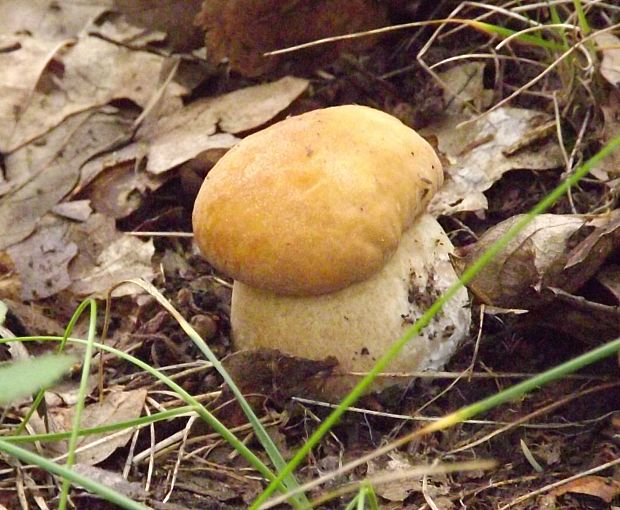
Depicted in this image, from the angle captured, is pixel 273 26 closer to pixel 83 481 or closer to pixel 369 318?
pixel 369 318

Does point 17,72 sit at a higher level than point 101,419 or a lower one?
higher

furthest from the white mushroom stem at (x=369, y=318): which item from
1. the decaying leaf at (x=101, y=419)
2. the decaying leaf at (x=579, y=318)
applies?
the decaying leaf at (x=101, y=419)

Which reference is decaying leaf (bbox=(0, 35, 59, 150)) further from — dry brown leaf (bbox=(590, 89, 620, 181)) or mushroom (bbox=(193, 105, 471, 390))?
dry brown leaf (bbox=(590, 89, 620, 181))

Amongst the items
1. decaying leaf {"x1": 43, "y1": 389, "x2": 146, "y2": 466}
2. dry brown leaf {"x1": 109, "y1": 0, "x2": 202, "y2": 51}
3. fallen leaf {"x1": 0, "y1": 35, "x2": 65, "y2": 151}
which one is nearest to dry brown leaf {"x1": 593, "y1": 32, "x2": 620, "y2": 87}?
dry brown leaf {"x1": 109, "y1": 0, "x2": 202, "y2": 51}

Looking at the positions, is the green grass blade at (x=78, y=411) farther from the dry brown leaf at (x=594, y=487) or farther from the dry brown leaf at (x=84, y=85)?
the dry brown leaf at (x=84, y=85)

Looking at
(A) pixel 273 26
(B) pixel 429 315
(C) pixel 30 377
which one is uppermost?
(C) pixel 30 377

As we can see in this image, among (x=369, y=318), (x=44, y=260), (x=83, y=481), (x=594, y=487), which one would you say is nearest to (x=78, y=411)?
(x=83, y=481)
